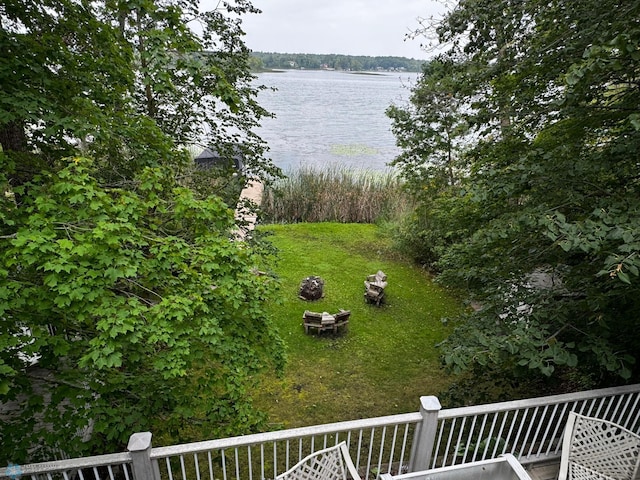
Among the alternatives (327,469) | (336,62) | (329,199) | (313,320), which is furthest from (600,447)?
(336,62)

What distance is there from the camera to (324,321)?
566 cm

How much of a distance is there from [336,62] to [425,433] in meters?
27.6

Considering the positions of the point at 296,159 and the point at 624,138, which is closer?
the point at 624,138

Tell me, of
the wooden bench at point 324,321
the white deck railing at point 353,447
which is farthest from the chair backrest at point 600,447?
the wooden bench at point 324,321

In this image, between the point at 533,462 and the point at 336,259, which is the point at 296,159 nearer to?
the point at 336,259

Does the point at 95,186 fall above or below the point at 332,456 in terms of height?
above

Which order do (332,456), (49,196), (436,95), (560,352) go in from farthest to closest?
1. (436,95)
2. (560,352)
3. (332,456)
4. (49,196)

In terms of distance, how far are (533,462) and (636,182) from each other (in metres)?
2.30

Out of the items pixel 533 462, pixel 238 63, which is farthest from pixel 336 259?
pixel 533 462

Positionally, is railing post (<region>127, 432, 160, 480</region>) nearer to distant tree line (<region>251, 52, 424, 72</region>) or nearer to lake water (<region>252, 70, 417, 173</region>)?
lake water (<region>252, 70, 417, 173</region>)

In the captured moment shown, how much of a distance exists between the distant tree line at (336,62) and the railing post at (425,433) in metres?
19.9

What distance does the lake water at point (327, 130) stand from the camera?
642 inches

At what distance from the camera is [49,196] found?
1970 millimetres

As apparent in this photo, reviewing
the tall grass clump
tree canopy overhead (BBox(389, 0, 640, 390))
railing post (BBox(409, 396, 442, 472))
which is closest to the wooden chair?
tree canopy overhead (BBox(389, 0, 640, 390))
